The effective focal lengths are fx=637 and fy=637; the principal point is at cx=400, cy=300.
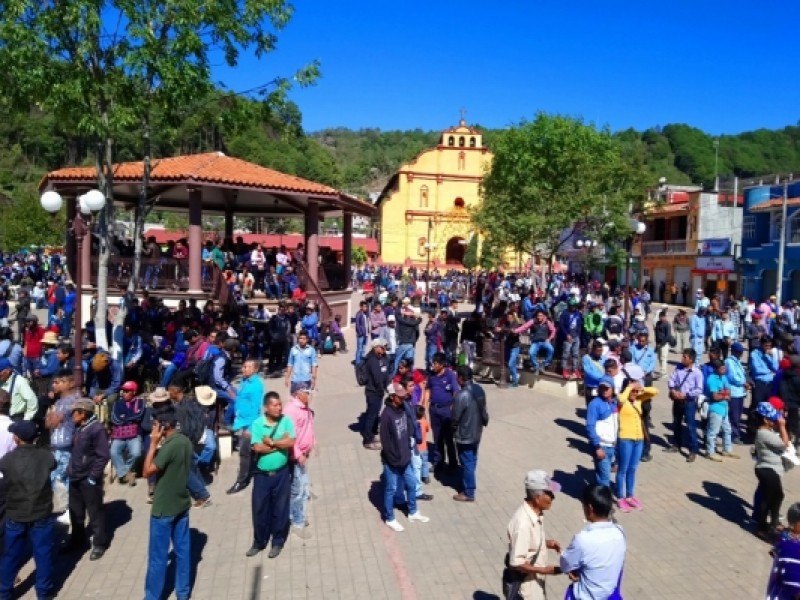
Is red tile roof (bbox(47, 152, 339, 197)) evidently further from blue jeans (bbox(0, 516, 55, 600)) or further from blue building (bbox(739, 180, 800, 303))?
blue building (bbox(739, 180, 800, 303))

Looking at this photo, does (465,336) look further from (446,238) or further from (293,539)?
(446,238)

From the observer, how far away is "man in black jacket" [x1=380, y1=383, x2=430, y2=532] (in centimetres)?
612

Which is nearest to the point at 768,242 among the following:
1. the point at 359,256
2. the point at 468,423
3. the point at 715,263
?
the point at 715,263

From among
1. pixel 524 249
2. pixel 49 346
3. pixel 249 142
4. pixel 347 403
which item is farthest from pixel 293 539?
pixel 249 142

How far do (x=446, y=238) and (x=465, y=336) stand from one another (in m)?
44.6

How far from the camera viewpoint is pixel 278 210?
1017 inches

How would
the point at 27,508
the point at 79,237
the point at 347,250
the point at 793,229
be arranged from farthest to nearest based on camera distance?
1. the point at 793,229
2. the point at 347,250
3. the point at 79,237
4. the point at 27,508

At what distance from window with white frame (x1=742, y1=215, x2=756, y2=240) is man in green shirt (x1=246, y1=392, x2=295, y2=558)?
3303 centimetres

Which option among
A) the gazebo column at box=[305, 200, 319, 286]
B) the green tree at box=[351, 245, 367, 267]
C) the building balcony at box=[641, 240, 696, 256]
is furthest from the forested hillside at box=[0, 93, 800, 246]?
the gazebo column at box=[305, 200, 319, 286]

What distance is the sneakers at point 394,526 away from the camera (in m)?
6.39

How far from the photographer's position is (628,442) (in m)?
6.90

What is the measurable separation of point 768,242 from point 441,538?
1231 inches

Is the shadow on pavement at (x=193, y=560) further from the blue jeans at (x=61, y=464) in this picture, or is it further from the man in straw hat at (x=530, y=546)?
the man in straw hat at (x=530, y=546)

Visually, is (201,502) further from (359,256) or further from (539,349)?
(359,256)
